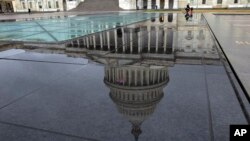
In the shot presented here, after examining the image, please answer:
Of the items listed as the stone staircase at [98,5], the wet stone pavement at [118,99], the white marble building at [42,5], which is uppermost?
the white marble building at [42,5]

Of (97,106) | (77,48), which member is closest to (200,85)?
(97,106)

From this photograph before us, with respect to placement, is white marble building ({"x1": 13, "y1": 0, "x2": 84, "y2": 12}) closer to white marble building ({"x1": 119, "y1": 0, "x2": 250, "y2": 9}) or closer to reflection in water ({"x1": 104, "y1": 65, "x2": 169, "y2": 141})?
white marble building ({"x1": 119, "y1": 0, "x2": 250, "y2": 9})

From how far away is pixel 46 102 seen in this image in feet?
17.6

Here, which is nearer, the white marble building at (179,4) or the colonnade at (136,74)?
the colonnade at (136,74)

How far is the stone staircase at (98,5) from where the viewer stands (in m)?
77.1

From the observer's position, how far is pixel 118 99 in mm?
5422

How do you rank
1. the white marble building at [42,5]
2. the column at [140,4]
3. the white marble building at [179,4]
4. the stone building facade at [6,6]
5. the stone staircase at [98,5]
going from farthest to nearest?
the stone building facade at [6,6] → the white marble building at [42,5] → the column at [140,4] → the white marble building at [179,4] → the stone staircase at [98,5]

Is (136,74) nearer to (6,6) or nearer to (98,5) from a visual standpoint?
(98,5)

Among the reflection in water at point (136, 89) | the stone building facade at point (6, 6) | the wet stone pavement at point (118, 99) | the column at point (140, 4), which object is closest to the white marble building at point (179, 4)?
the column at point (140, 4)

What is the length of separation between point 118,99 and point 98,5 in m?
77.5

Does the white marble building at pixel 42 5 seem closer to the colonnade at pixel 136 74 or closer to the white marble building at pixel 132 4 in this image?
the white marble building at pixel 132 4

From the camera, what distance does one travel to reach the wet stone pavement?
409 cm

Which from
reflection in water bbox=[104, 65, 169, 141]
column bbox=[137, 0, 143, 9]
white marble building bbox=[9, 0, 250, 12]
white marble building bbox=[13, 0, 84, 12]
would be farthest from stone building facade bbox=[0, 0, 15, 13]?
reflection in water bbox=[104, 65, 169, 141]

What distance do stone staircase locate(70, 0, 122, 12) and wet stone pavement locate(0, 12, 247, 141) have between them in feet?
232
